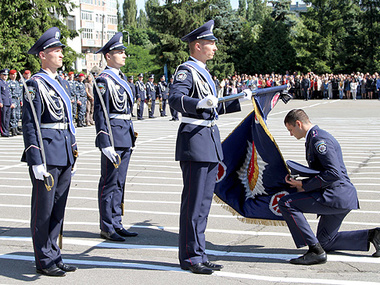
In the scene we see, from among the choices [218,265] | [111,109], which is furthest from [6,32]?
[218,265]

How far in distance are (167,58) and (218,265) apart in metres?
50.4

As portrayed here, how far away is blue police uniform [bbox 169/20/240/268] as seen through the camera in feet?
17.5

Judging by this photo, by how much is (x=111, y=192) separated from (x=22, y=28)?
2822cm

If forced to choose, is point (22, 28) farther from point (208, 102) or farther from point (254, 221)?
point (208, 102)

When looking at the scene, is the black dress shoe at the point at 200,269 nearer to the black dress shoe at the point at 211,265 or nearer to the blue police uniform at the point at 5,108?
the black dress shoe at the point at 211,265

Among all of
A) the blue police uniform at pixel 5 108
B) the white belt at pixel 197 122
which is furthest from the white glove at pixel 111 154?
the blue police uniform at pixel 5 108

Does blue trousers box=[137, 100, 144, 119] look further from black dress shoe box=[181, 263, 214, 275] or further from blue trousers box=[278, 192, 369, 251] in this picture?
black dress shoe box=[181, 263, 214, 275]

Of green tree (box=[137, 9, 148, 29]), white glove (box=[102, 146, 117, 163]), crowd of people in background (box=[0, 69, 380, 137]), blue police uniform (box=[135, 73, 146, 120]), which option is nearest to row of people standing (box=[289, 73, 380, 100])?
crowd of people in background (box=[0, 69, 380, 137])

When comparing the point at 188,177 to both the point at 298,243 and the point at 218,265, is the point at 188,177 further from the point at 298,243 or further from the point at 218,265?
the point at 298,243

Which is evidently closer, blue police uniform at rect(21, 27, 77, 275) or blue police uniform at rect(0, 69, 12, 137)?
blue police uniform at rect(21, 27, 77, 275)

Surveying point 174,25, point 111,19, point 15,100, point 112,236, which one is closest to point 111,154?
point 112,236

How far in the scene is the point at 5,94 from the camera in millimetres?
18250

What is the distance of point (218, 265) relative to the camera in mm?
5445

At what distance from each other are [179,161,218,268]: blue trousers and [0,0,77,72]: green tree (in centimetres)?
2674
